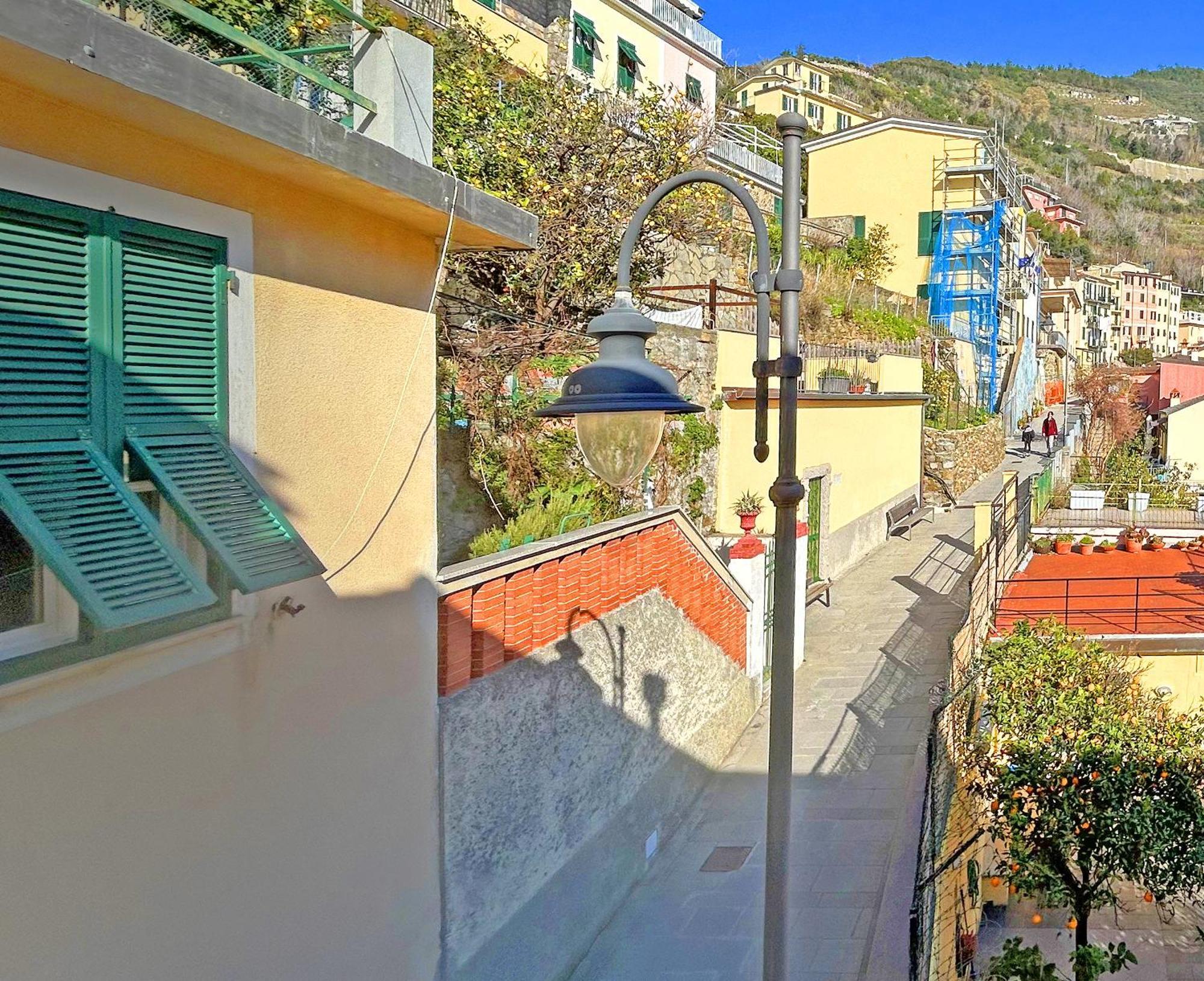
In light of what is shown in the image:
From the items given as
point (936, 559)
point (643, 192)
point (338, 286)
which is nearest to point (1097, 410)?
point (936, 559)

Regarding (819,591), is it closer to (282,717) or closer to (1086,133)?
(282,717)

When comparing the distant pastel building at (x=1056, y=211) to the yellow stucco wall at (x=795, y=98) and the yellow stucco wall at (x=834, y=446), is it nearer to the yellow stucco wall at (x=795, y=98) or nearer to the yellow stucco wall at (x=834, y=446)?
the yellow stucco wall at (x=795, y=98)

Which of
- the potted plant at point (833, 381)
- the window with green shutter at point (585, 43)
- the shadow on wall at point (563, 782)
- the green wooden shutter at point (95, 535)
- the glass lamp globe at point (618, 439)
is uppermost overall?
the window with green shutter at point (585, 43)

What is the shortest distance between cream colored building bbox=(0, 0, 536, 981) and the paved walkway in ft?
9.03

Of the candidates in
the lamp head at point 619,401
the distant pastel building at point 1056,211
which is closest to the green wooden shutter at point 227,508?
the lamp head at point 619,401

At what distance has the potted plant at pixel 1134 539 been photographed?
2005cm

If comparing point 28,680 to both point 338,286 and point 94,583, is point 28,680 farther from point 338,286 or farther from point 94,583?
point 338,286

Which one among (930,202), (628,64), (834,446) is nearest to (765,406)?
(834,446)

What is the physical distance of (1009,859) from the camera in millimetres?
9562

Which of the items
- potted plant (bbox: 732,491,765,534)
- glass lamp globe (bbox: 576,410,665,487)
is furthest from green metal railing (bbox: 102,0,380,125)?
potted plant (bbox: 732,491,765,534)

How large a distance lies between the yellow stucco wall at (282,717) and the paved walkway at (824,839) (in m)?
2.73

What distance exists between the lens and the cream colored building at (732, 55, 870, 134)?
211 ft

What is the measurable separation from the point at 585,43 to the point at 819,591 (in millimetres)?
15505

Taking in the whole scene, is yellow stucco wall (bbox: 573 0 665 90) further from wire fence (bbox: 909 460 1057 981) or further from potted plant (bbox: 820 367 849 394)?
wire fence (bbox: 909 460 1057 981)
